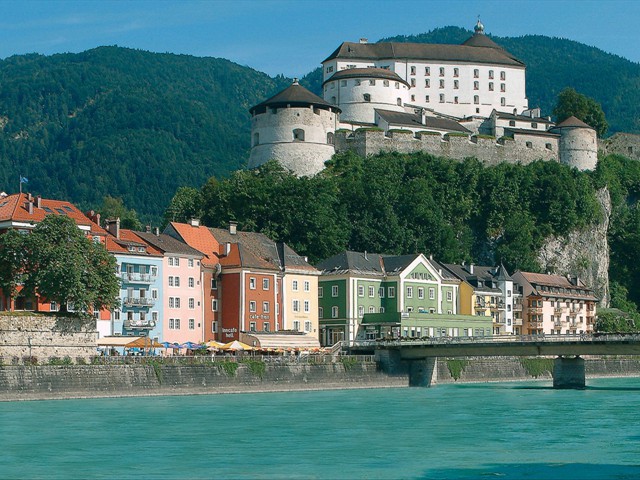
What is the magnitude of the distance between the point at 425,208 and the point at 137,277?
36.4 meters

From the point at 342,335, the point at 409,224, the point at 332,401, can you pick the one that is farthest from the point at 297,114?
the point at 332,401

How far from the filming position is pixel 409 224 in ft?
332

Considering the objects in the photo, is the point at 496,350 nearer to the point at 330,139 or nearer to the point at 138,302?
the point at 138,302

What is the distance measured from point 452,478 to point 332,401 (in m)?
25.8

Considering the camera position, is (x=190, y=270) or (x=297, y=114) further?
(x=297, y=114)

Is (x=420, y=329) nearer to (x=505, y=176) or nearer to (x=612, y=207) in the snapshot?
(x=505, y=176)

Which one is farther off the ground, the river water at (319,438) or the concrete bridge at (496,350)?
the concrete bridge at (496,350)

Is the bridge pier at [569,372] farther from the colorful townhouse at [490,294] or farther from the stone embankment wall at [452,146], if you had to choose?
the stone embankment wall at [452,146]

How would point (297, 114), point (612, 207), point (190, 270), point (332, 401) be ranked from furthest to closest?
1. point (612, 207)
2. point (297, 114)
3. point (190, 270)
4. point (332, 401)

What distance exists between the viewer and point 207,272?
76750 mm

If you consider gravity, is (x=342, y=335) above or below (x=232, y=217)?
below

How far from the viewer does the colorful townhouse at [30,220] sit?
64.4 meters

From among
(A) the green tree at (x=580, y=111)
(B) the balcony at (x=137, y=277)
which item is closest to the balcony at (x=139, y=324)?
(B) the balcony at (x=137, y=277)

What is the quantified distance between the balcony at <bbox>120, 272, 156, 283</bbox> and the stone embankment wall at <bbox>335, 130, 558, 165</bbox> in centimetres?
4063
